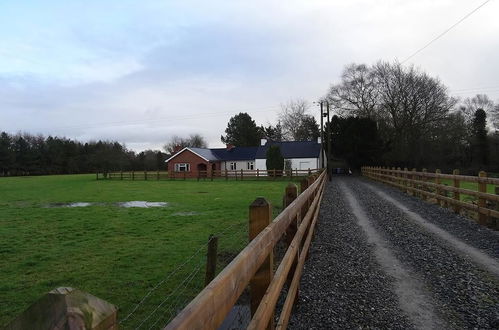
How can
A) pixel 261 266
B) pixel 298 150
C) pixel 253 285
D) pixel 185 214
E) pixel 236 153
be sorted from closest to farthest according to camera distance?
pixel 253 285 < pixel 261 266 < pixel 185 214 < pixel 298 150 < pixel 236 153

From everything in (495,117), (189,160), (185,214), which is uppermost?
(495,117)

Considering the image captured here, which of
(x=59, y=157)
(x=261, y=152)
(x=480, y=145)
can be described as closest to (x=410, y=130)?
(x=480, y=145)

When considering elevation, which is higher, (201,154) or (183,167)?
(201,154)

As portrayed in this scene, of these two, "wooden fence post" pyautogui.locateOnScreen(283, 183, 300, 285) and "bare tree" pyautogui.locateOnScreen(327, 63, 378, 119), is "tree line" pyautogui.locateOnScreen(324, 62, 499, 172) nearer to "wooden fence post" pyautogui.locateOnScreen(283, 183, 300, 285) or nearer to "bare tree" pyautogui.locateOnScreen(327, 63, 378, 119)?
"bare tree" pyautogui.locateOnScreen(327, 63, 378, 119)

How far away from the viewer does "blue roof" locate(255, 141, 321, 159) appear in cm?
5288

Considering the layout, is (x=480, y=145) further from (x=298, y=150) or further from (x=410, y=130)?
(x=298, y=150)

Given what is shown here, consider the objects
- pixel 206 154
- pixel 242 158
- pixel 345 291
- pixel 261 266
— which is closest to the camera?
pixel 261 266

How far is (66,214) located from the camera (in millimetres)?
14750

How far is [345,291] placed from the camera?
16.2 ft

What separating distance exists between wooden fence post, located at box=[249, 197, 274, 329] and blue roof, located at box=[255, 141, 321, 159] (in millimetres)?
49105

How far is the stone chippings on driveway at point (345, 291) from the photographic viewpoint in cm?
405

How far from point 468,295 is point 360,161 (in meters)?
48.0

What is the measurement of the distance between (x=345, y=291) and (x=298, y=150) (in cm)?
4989

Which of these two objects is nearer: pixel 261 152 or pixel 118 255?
pixel 118 255
